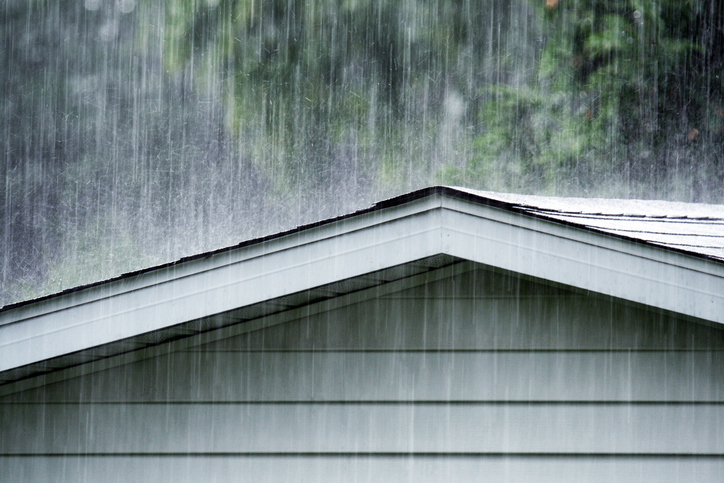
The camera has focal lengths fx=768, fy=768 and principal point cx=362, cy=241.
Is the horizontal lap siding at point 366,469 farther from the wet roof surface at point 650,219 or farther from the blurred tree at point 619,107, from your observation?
the blurred tree at point 619,107

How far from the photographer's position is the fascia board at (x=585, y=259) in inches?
99.3

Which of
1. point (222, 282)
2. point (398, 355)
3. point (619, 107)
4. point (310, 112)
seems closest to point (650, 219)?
point (398, 355)

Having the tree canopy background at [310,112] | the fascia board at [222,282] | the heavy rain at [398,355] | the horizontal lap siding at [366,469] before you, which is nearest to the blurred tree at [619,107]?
the tree canopy background at [310,112]

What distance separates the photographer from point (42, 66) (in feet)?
54.0

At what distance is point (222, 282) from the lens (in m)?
2.62

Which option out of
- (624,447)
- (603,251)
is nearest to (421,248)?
(603,251)

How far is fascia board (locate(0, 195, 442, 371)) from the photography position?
8.48 feet

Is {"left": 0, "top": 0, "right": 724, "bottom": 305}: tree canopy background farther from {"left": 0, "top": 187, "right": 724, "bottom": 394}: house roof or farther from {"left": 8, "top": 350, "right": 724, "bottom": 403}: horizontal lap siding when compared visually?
{"left": 0, "top": 187, "right": 724, "bottom": 394}: house roof

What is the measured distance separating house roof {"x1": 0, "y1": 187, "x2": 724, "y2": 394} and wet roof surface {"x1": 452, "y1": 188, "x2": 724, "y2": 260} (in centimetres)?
7

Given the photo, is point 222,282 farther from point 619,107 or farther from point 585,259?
point 619,107

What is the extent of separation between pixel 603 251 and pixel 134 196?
1549cm

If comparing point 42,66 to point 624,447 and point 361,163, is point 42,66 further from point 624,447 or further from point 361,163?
point 624,447

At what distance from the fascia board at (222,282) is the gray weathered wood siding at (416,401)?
1.26ft

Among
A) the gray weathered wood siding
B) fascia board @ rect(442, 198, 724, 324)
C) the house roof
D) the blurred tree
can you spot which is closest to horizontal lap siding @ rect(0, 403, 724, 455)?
the gray weathered wood siding
